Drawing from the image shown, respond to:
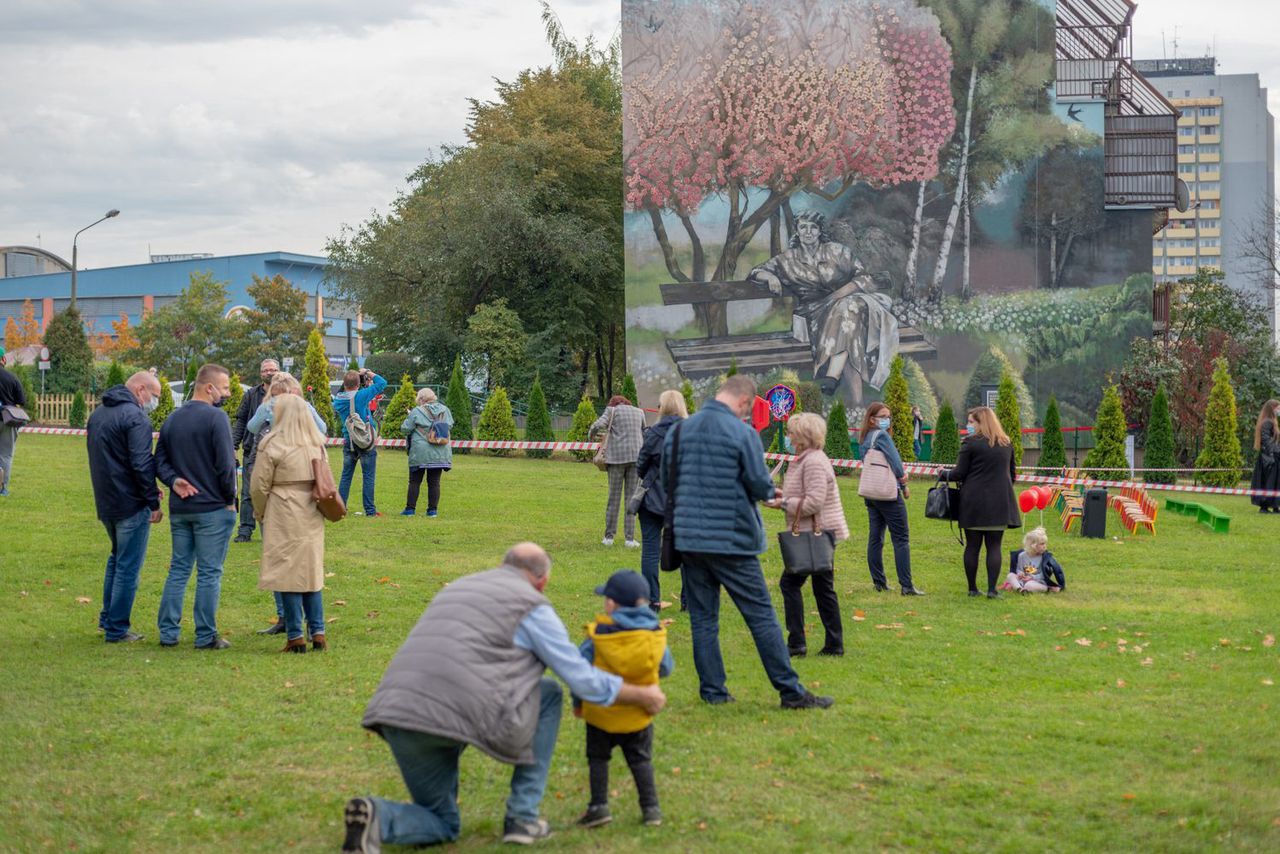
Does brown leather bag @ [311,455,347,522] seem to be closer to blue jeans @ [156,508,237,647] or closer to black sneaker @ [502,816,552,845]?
blue jeans @ [156,508,237,647]

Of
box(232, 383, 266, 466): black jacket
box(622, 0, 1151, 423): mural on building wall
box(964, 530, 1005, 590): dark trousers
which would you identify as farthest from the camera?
box(622, 0, 1151, 423): mural on building wall

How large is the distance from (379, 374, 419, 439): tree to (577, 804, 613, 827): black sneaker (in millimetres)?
29363

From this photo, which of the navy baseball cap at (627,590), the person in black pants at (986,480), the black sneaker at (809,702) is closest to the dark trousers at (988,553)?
the person in black pants at (986,480)

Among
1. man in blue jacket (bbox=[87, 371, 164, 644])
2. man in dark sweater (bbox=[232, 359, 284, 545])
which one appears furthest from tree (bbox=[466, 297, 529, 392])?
man in blue jacket (bbox=[87, 371, 164, 644])

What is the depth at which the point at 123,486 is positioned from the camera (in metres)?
9.91

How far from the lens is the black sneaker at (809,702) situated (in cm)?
812

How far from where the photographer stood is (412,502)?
60.6 feet

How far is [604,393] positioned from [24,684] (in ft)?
158

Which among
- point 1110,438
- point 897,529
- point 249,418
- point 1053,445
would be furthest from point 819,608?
point 1053,445

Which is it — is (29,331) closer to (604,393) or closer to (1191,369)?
(604,393)

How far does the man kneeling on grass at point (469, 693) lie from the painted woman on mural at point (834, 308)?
1406 inches

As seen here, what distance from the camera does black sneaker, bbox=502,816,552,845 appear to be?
577cm

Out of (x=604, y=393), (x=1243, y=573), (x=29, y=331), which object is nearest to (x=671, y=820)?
(x=1243, y=573)

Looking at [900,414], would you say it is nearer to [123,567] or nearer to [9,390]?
[9,390]
